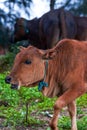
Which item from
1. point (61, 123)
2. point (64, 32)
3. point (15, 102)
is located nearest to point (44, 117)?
point (61, 123)

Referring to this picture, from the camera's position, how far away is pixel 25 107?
289 inches

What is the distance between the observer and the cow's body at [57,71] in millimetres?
5398

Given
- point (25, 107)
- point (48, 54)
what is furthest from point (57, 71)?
point (25, 107)

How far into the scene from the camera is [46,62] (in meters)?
5.58

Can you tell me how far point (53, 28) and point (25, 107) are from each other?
218 inches

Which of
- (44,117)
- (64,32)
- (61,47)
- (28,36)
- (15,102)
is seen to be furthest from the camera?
(28,36)

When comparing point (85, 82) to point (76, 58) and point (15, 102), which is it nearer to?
point (76, 58)

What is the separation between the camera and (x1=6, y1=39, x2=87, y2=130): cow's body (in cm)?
540

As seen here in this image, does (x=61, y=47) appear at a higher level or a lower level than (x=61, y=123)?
higher

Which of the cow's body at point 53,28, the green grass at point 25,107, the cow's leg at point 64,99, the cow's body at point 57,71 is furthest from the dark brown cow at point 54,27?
the cow's leg at point 64,99

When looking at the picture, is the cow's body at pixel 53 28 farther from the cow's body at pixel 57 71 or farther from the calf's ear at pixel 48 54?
the calf's ear at pixel 48 54

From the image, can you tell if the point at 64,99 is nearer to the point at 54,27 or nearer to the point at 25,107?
the point at 25,107

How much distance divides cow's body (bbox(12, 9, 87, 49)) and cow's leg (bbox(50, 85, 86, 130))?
22.9ft

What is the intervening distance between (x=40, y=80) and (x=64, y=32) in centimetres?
710
